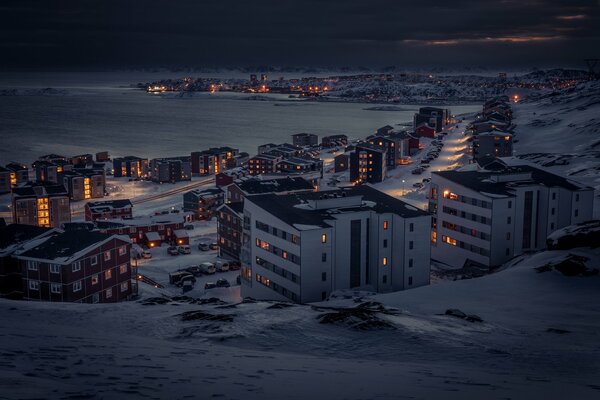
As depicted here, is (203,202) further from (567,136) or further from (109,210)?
(567,136)

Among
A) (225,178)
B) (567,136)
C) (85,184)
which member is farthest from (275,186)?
(567,136)

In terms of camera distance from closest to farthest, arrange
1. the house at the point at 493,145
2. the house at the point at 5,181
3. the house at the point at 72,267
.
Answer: the house at the point at 72,267 → the house at the point at 5,181 → the house at the point at 493,145

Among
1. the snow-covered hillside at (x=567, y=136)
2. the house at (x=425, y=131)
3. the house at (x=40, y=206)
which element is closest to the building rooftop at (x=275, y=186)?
the house at (x=40, y=206)

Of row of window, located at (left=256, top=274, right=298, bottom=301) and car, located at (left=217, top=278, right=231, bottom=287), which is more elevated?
row of window, located at (left=256, top=274, right=298, bottom=301)

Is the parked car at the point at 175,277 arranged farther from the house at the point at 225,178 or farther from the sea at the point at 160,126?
the sea at the point at 160,126

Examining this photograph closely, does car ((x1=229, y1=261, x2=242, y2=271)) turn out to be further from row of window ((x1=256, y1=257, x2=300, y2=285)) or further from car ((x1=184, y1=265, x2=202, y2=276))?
row of window ((x1=256, y1=257, x2=300, y2=285))

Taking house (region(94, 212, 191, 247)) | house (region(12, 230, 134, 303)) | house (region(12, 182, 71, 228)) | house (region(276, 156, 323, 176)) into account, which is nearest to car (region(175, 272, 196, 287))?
house (region(12, 230, 134, 303))
